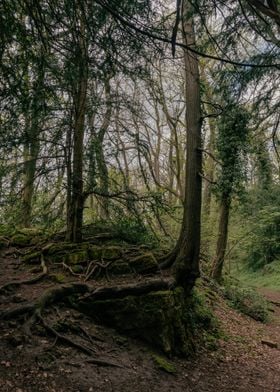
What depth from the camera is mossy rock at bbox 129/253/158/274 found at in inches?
277

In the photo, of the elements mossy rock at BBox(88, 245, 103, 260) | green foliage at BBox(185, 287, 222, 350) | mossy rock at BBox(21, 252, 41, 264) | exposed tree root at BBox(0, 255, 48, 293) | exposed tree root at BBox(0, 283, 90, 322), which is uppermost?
mossy rock at BBox(88, 245, 103, 260)

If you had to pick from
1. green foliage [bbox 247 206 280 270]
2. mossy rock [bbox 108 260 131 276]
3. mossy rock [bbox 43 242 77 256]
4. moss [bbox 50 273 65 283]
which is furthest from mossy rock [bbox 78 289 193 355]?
green foliage [bbox 247 206 280 270]

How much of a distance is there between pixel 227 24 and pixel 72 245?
15.9 feet

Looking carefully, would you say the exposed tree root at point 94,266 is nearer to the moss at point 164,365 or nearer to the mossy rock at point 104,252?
the mossy rock at point 104,252

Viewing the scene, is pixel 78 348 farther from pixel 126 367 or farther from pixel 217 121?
pixel 217 121

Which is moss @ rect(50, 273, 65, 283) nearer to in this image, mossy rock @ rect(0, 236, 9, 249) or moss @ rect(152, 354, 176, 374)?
moss @ rect(152, 354, 176, 374)

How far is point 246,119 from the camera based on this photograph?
7.88m

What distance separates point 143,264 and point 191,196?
1.59 metres

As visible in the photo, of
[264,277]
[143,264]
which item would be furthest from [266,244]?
[143,264]

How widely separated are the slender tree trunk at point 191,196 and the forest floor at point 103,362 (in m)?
1.42

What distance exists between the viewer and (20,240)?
838 cm

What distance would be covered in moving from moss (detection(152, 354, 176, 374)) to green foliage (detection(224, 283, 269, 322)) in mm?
4859

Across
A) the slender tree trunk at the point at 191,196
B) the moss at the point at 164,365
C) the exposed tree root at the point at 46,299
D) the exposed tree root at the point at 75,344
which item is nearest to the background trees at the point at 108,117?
the slender tree trunk at the point at 191,196

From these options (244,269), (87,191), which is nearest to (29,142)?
(87,191)
